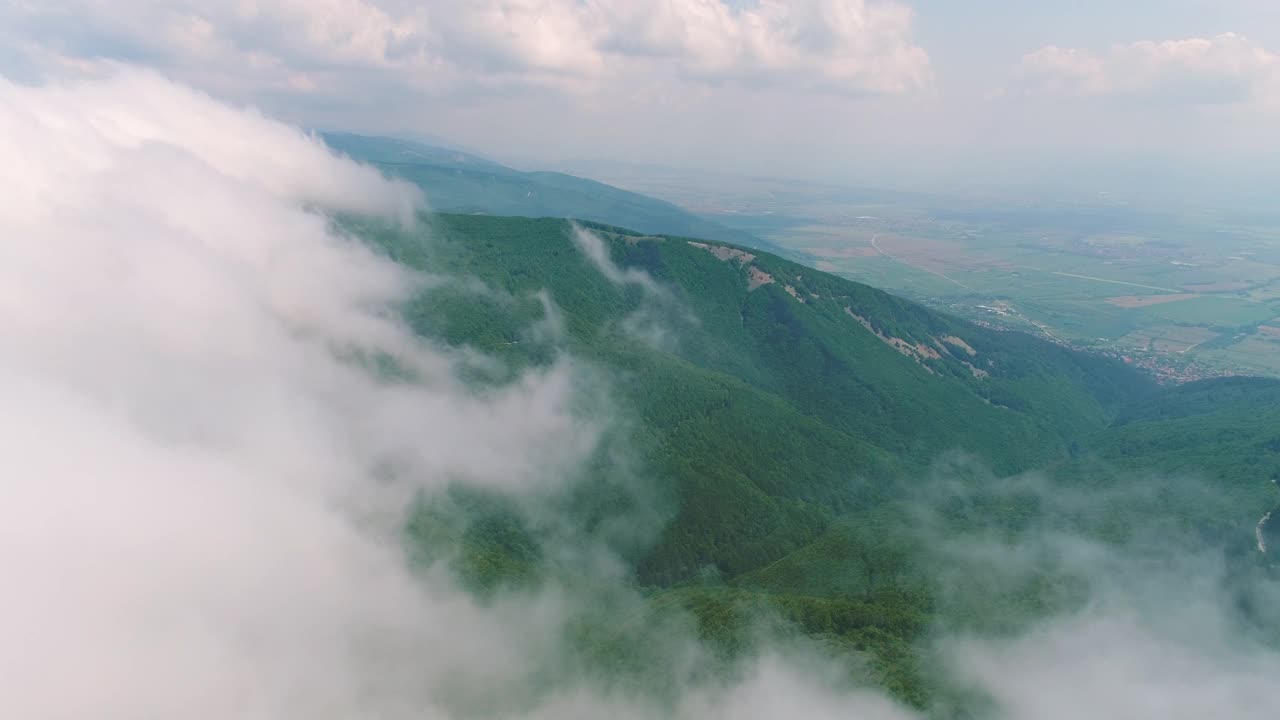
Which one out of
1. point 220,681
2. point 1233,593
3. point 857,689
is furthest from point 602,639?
point 1233,593

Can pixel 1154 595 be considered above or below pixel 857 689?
above

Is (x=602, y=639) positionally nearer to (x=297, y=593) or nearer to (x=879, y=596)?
(x=879, y=596)

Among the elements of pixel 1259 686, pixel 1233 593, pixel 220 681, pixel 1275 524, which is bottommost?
pixel 220 681

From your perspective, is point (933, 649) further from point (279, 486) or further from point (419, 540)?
point (279, 486)

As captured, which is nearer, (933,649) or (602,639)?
(933,649)

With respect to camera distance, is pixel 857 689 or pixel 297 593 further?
pixel 297 593

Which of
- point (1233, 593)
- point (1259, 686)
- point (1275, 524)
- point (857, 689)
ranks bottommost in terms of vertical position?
point (857, 689)

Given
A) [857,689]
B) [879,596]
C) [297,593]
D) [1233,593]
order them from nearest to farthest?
[857,689], [1233,593], [879,596], [297,593]

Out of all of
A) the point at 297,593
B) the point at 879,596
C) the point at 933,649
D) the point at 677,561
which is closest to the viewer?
the point at 933,649

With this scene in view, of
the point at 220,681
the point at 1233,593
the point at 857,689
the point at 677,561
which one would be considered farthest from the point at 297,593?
the point at 1233,593
